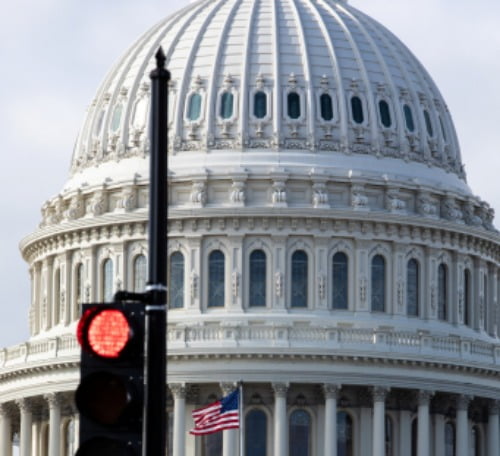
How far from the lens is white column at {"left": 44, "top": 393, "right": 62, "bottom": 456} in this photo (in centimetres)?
9688

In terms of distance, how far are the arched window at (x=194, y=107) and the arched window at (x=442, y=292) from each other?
43.3 ft

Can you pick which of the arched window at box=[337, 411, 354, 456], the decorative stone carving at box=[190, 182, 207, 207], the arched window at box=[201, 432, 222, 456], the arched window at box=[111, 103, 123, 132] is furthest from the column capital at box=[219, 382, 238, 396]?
the arched window at box=[111, 103, 123, 132]

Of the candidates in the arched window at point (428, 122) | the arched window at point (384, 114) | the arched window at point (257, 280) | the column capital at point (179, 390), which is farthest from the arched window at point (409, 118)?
the column capital at point (179, 390)

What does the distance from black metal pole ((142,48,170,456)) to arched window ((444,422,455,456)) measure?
8351cm

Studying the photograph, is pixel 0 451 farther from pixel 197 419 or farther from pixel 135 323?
pixel 135 323

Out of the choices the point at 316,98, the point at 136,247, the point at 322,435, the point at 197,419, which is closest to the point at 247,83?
the point at 316,98

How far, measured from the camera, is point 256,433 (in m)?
96.3

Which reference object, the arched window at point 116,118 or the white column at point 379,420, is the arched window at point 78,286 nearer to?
the arched window at point 116,118

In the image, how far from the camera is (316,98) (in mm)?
99750

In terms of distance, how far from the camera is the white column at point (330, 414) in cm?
A: 9438

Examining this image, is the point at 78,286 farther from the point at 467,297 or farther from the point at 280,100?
the point at 467,297

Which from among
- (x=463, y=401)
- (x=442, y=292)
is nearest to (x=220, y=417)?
(x=463, y=401)

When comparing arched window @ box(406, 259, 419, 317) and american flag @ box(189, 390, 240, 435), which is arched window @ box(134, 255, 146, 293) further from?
american flag @ box(189, 390, 240, 435)

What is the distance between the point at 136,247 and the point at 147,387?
268ft
